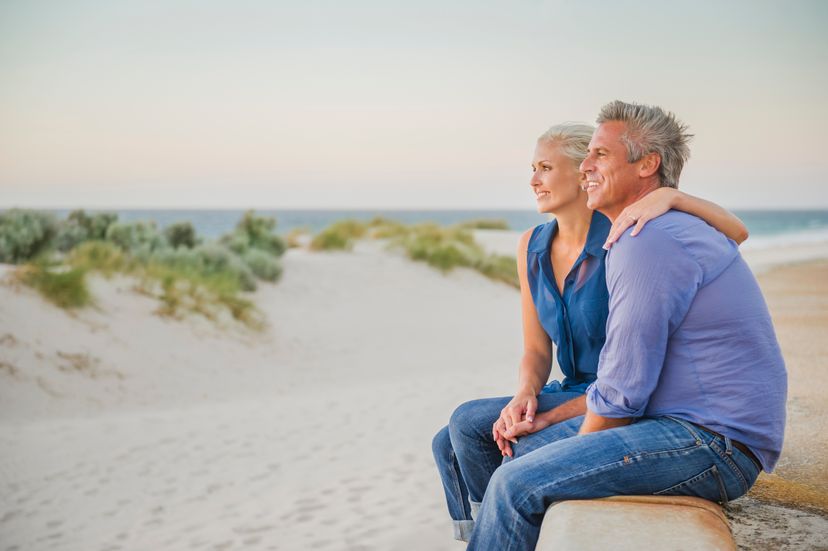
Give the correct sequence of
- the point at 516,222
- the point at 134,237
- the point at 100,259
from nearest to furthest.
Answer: the point at 100,259
the point at 134,237
the point at 516,222

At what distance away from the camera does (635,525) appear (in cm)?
173

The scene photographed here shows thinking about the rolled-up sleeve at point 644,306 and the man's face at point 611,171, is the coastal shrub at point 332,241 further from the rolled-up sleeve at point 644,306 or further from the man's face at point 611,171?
the rolled-up sleeve at point 644,306

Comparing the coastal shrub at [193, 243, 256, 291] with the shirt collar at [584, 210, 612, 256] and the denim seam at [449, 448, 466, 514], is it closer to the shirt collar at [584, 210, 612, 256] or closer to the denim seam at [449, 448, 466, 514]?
the denim seam at [449, 448, 466, 514]

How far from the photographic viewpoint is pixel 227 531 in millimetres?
4219

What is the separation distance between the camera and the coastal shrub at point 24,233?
30.6 feet

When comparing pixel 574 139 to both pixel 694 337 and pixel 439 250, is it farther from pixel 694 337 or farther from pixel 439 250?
pixel 439 250

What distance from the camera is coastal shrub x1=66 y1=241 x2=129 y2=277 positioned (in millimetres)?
8664

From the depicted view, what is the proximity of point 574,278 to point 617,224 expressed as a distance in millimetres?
613

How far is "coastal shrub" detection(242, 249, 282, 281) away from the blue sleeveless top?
8721mm

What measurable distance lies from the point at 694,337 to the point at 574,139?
985mm

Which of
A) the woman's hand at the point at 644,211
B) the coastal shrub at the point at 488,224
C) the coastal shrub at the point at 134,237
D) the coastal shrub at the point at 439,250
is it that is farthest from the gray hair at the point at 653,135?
the coastal shrub at the point at 488,224

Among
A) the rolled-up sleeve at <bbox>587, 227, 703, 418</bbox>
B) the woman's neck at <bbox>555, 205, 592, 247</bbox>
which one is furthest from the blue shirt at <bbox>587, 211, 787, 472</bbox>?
the woman's neck at <bbox>555, 205, 592, 247</bbox>

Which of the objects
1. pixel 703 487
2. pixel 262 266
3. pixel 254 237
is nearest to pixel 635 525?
pixel 703 487

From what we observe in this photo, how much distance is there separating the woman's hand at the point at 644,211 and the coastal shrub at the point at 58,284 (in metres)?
7.03
